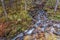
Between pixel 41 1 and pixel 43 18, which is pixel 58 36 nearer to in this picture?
pixel 43 18

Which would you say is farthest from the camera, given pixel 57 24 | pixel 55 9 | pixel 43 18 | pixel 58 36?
pixel 55 9

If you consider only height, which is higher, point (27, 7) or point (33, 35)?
point (27, 7)

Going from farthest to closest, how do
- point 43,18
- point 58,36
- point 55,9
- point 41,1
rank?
point 41,1
point 55,9
point 43,18
point 58,36

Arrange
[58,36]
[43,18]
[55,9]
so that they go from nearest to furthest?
[58,36] < [43,18] < [55,9]

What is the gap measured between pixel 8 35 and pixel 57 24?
473 cm

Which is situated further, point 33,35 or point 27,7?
point 27,7

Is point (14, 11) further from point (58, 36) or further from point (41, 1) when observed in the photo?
point (58, 36)

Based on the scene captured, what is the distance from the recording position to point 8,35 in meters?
14.6

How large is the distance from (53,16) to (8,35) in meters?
5.50

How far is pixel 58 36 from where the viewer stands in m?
13.9

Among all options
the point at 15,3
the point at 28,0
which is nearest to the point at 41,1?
the point at 28,0

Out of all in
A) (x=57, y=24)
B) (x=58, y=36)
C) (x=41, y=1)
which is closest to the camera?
(x=58, y=36)

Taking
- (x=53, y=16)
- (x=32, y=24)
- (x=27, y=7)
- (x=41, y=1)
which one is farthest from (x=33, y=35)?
(x=41, y=1)

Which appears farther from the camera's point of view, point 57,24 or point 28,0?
point 28,0
